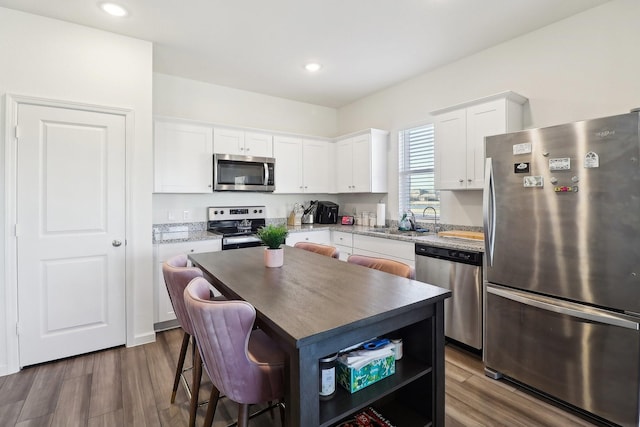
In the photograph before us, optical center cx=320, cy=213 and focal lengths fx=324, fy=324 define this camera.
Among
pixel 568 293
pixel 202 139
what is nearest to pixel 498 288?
pixel 568 293

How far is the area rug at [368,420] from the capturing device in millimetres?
1522

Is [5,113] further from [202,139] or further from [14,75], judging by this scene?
[202,139]

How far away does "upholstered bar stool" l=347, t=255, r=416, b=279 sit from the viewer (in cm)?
192

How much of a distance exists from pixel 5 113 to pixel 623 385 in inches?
174

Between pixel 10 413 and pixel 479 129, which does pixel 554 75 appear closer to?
pixel 479 129

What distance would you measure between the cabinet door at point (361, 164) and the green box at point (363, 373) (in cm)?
293

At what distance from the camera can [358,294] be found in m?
1.48

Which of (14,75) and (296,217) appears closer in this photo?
(14,75)

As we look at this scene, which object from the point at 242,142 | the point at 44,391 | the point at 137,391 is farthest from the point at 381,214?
the point at 44,391

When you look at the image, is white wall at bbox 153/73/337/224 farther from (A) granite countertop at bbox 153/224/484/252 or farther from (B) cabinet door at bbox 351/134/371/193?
(B) cabinet door at bbox 351/134/371/193

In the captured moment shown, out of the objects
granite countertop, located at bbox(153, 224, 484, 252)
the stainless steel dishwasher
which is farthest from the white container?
the stainless steel dishwasher

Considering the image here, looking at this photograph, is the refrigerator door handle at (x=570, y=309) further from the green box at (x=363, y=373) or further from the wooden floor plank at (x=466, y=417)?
the green box at (x=363, y=373)

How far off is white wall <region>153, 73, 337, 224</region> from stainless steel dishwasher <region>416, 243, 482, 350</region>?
2.39 meters

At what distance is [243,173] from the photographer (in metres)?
3.95
